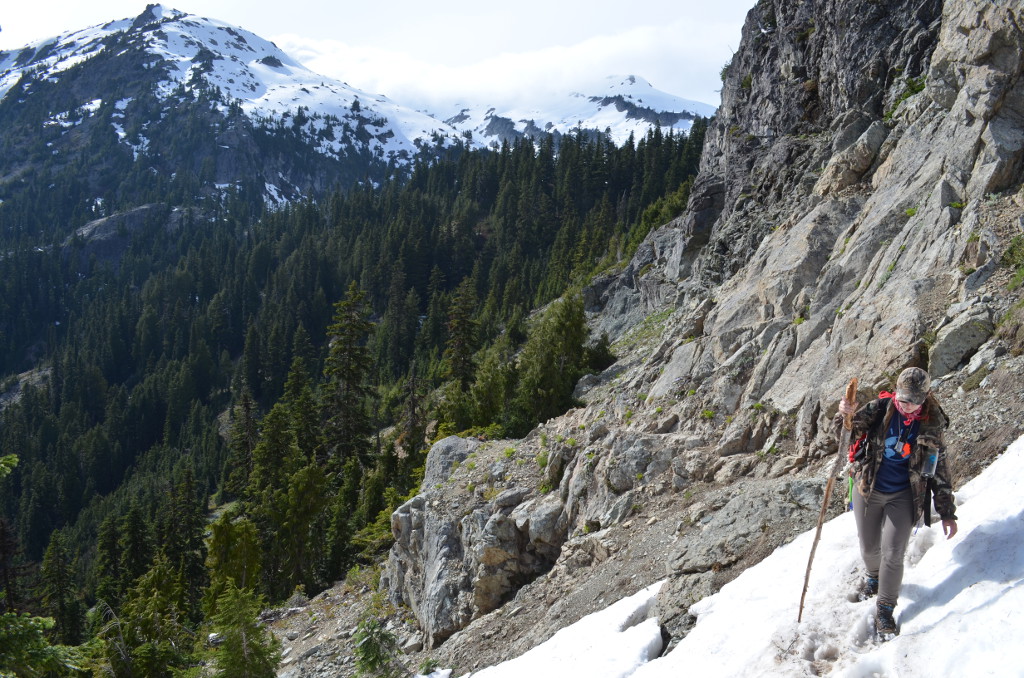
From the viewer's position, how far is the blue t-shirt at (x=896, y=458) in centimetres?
564

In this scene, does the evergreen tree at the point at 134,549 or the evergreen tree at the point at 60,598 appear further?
the evergreen tree at the point at 134,549

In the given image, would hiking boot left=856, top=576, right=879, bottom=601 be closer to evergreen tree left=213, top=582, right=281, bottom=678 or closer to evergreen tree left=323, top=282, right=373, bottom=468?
evergreen tree left=213, top=582, right=281, bottom=678

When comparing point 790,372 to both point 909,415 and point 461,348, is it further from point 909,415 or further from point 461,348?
point 461,348

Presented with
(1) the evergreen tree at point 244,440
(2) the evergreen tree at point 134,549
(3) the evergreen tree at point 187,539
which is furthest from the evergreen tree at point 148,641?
(1) the evergreen tree at point 244,440

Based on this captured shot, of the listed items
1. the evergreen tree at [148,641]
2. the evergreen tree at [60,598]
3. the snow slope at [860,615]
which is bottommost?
the evergreen tree at [60,598]

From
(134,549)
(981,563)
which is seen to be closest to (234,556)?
(134,549)

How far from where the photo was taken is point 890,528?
5688 millimetres

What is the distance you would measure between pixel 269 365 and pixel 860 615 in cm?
10583

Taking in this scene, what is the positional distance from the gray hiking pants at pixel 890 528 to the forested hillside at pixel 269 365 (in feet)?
37.6

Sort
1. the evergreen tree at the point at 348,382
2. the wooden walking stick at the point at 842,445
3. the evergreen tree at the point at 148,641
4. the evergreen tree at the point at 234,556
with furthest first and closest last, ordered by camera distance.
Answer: the evergreen tree at the point at 348,382
the evergreen tree at the point at 234,556
the evergreen tree at the point at 148,641
the wooden walking stick at the point at 842,445

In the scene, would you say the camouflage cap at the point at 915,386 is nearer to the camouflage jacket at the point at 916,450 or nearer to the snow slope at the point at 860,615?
the camouflage jacket at the point at 916,450

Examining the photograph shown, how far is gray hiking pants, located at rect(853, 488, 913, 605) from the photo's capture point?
5621 mm

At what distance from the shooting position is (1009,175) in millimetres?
12000

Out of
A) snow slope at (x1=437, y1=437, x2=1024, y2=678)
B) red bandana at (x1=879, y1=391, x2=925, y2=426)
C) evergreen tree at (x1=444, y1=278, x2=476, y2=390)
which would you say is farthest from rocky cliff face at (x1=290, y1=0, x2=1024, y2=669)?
evergreen tree at (x1=444, y1=278, x2=476, y2=390)
